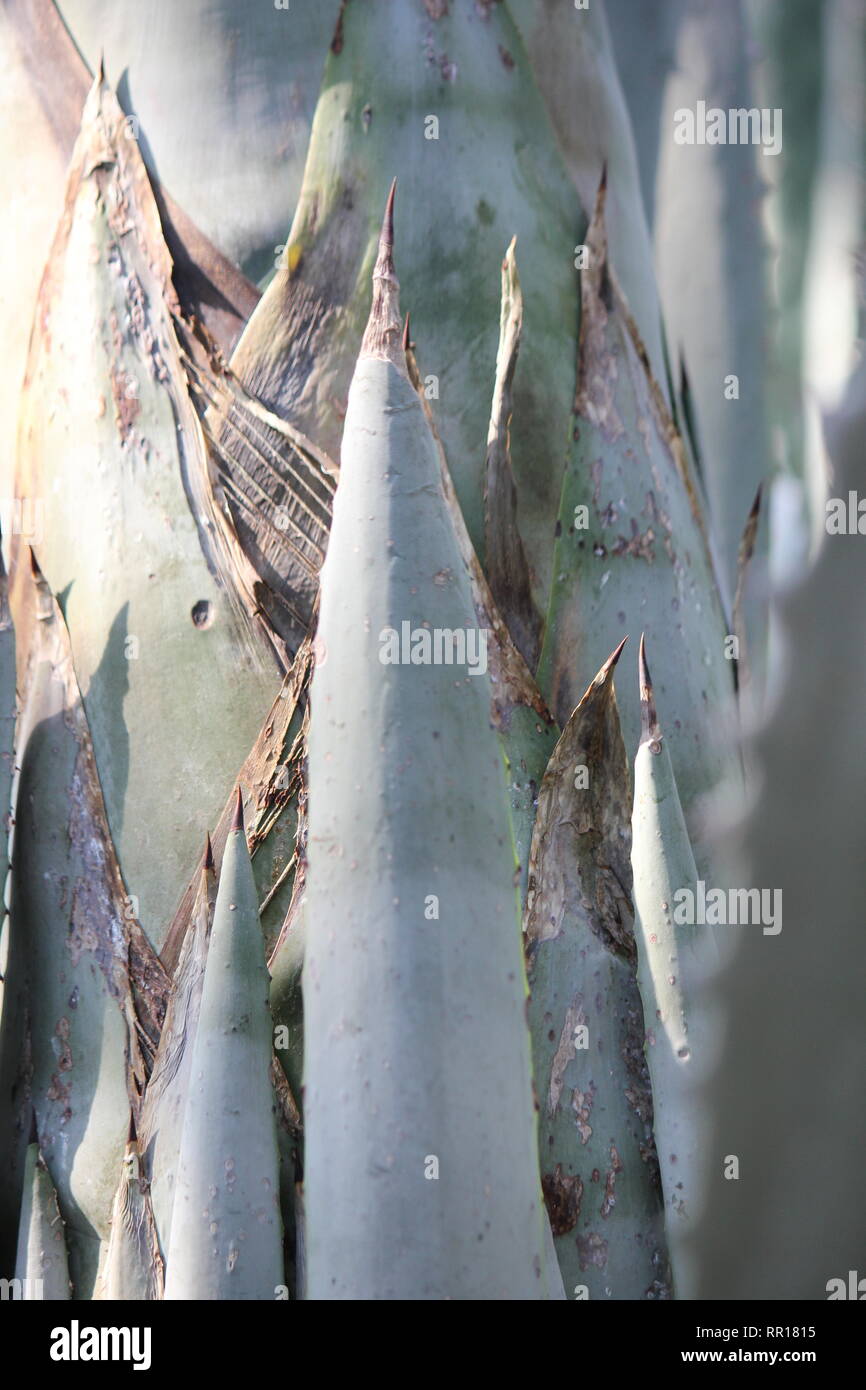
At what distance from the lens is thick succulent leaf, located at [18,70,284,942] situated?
3.74ft

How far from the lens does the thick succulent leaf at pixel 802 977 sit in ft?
1.15

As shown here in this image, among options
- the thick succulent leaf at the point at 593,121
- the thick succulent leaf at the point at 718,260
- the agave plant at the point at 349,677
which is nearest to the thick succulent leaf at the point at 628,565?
the agave plant at the point at 349,677

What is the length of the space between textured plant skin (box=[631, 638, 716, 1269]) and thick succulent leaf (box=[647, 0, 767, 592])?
820 mm

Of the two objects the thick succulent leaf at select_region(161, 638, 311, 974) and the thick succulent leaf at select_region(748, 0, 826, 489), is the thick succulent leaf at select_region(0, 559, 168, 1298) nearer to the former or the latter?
the thick succulent leaf at select_region(161, 638, 311, 974)

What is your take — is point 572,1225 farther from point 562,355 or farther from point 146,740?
point 562,355

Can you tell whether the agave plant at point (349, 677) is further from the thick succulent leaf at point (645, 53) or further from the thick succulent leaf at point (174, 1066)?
the thick succulent leaf at point (645, 53)

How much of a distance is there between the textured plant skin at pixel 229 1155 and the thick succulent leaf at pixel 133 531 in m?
0.18

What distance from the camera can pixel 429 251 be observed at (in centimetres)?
124

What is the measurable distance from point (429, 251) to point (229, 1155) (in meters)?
0.78

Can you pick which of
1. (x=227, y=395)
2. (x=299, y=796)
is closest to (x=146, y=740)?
(x=299, y=796)

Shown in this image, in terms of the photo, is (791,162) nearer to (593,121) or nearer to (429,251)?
(593,121)

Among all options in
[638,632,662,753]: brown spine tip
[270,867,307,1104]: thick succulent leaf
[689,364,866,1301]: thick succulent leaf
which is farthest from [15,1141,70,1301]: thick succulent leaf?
[689,364,866,1301]: thick succulent leaf

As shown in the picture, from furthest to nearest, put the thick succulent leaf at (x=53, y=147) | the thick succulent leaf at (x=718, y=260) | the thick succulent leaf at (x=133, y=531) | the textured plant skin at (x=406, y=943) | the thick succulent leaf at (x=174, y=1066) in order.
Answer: the thick succulent leaf at (x=718, y=260) → the thick succulent leaf at (x=53, y=147) → the thick succulent leaf at (x=133, y=531) → the thick succulent leaf at (x=174, y=1066) → the textured plant skin at (x=406, y=943)

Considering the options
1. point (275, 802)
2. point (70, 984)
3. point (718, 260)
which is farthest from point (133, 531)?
point (718, 260)
